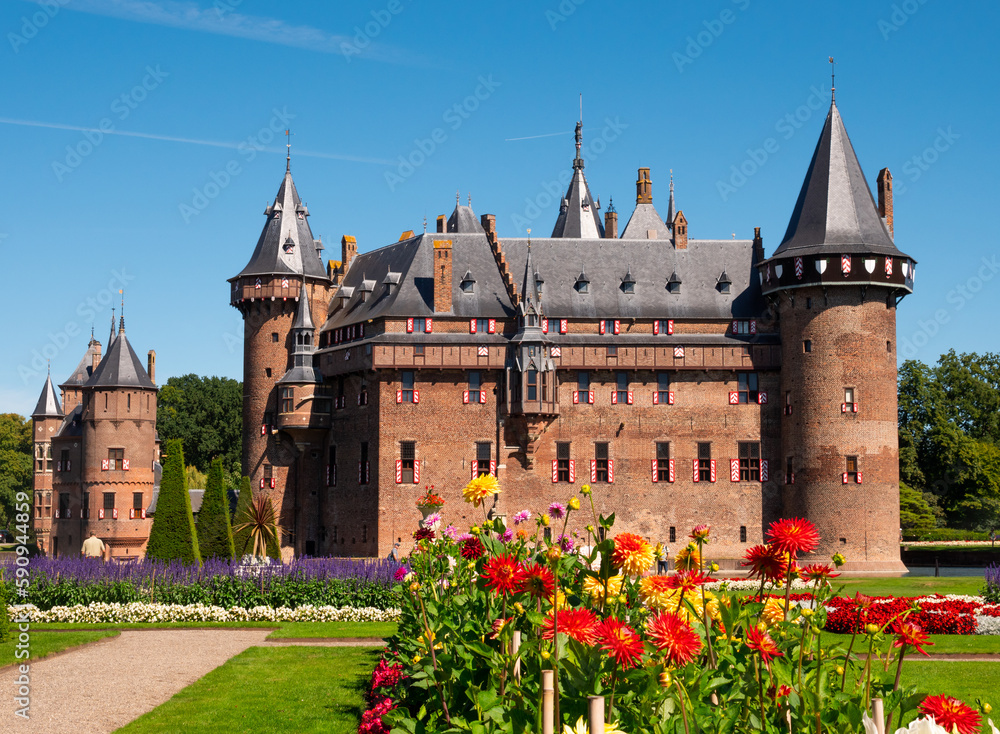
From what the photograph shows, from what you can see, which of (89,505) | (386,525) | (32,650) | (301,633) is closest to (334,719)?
(32,650)

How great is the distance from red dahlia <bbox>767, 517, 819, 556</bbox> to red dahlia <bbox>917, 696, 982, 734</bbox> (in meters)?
1.03

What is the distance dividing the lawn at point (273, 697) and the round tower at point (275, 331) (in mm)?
35988

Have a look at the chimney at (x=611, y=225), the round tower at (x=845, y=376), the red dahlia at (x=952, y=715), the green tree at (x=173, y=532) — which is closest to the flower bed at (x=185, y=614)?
the green tree at (x=173, y=532)

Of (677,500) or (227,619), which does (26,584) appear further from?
(677,500)

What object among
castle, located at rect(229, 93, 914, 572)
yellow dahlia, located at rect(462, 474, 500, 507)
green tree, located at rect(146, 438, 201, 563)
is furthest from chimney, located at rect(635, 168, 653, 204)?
yellow dahlia, located at rect(462, 474, 500, 507)

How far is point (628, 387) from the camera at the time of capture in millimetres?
51562

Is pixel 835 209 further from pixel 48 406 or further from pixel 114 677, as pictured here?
pixel 48 406

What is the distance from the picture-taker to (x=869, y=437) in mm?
48156

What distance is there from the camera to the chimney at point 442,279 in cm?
5200

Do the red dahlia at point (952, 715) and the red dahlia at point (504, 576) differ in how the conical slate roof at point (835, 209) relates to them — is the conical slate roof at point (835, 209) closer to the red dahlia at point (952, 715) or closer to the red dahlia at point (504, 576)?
the red dahlia at point (504, 576)

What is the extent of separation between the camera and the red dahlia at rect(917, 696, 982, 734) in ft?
15.6

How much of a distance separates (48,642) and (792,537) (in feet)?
57.1

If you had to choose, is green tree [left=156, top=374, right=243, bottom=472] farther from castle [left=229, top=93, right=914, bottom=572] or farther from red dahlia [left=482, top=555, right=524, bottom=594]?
red dahlia [left=482, top=555, right=524, bottom=594]

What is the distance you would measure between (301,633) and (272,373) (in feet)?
114
